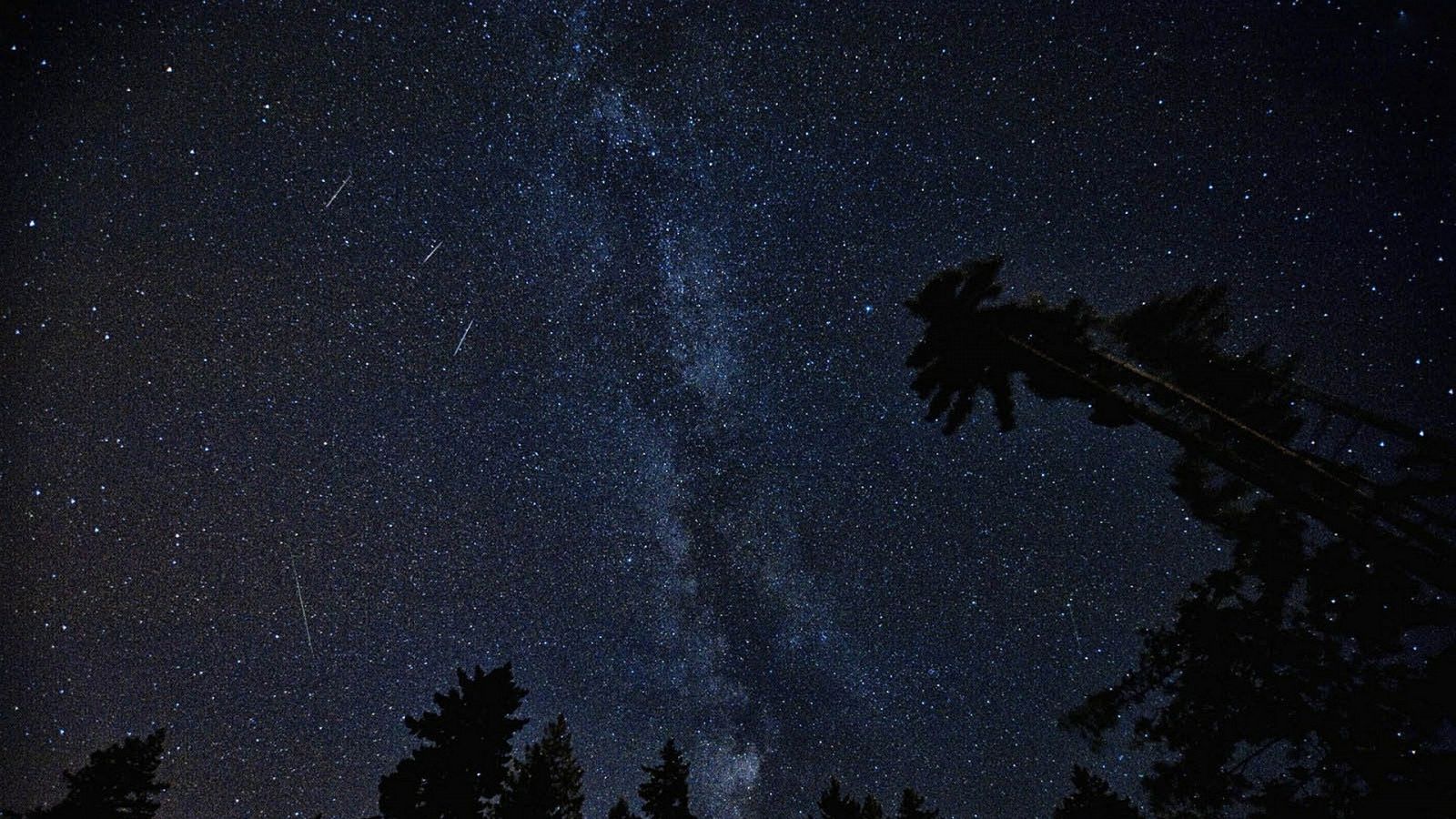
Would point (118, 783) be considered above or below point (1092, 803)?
above

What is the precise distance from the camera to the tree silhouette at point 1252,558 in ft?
18.3

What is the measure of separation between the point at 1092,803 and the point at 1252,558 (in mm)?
14644

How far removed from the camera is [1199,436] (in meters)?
5.86

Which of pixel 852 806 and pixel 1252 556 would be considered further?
pixel 852 806

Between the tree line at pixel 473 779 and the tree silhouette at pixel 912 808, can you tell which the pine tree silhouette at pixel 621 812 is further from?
the tree silhouette at pixel 912 808

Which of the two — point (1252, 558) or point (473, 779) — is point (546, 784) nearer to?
point (473, 779)

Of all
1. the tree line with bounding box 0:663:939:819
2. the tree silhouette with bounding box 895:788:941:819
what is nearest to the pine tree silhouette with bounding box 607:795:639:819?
the tree line with bounding box 0:663:939:819

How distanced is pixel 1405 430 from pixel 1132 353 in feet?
8.24

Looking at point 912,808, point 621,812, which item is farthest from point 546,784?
point 912,808

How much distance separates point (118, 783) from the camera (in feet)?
54.3

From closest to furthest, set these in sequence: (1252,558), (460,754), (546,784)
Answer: (1252,558) → (460,754) → (546,784)

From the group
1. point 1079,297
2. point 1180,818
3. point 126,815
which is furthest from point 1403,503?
point 126,815

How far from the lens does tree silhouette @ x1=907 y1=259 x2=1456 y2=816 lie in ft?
18.3

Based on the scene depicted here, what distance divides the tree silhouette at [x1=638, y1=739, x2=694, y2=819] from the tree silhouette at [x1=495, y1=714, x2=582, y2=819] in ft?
7.55
